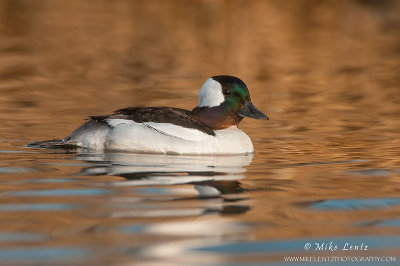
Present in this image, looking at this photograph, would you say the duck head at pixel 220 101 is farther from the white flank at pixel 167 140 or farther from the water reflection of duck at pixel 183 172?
the water reflection of duck at pixel 183 172

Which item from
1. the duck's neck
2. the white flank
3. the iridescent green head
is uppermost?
the iridescent green head

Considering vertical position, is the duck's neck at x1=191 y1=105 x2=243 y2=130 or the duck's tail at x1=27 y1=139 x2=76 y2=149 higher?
the duck's neck at x1=191 y1=105 x2=243 y2=130

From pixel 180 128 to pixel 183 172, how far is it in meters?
1.41

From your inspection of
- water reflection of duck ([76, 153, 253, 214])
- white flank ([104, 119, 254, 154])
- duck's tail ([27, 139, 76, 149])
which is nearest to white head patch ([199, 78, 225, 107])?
white flank ([104, 119, 254, 154])

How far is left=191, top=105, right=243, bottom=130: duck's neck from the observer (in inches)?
401

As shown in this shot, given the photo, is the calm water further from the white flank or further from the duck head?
the duck head

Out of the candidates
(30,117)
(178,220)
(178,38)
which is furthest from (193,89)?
(178,220)

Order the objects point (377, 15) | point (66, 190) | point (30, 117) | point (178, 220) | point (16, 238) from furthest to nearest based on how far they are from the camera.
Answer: point (377, 15) < point (30, 117) < point (66, 190) < point (178, 220) < point (16, 238)

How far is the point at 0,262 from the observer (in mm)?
4770

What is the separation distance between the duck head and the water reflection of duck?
2.12 feet

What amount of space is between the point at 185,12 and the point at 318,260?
→ 2396 cm

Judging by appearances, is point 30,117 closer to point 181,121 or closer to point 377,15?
point 181,121

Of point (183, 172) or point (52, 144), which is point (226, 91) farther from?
point (183, 172)

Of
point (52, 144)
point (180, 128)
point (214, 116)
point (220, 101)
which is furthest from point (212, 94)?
point (52, 144)
